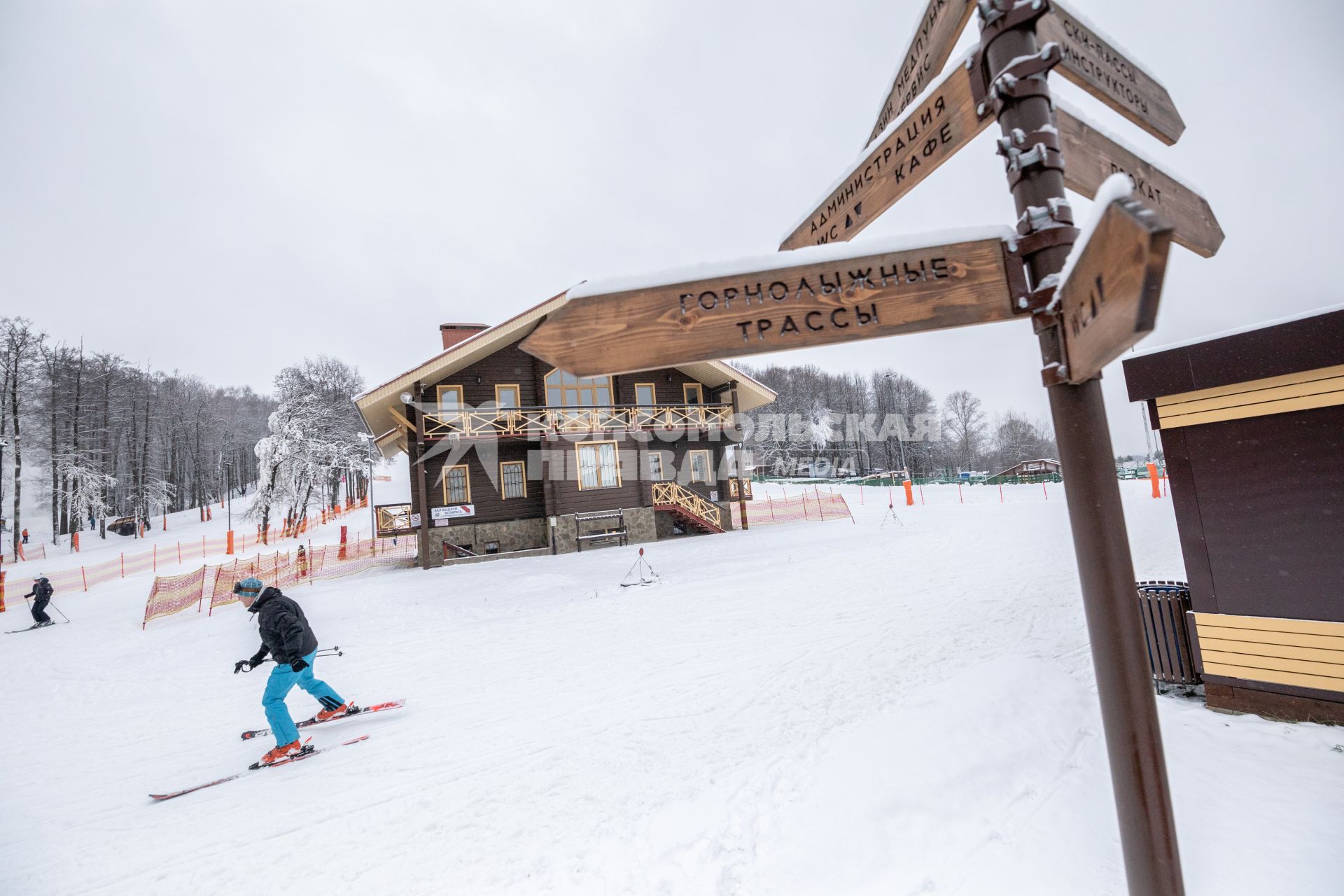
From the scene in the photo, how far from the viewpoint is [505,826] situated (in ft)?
13.3

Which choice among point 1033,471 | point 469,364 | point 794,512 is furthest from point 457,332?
point 1033,471

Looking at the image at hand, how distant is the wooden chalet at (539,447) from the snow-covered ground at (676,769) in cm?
980

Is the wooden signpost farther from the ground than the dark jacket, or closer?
farther from the ground

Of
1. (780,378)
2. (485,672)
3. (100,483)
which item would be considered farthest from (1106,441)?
(780,378)

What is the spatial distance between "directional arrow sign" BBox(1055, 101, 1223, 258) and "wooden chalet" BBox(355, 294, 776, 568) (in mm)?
15779

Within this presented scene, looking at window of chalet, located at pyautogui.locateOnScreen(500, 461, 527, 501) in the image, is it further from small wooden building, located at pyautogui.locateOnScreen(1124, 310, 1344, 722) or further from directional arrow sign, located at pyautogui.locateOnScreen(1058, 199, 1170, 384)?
directional arrow sign, located at pyautogui.locateOnScreen(1058, 199, 1170, 384)

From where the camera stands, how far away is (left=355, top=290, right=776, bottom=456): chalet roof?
59.1 feet

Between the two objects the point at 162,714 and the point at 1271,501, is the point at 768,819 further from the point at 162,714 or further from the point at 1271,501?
the point at 162,714

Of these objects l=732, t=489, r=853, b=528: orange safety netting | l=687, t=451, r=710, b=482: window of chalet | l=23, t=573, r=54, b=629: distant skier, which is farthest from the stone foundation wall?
l=23, t=573, r=54, b=629: distant skier

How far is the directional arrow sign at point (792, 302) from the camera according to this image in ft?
6.31

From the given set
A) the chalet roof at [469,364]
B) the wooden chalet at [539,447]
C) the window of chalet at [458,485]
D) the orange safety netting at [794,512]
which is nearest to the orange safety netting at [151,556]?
the wooden chalet at [539,447]

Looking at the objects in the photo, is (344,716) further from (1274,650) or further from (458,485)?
(458,485)

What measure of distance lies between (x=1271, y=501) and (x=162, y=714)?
39.2 feet

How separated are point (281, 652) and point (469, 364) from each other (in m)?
15.3
